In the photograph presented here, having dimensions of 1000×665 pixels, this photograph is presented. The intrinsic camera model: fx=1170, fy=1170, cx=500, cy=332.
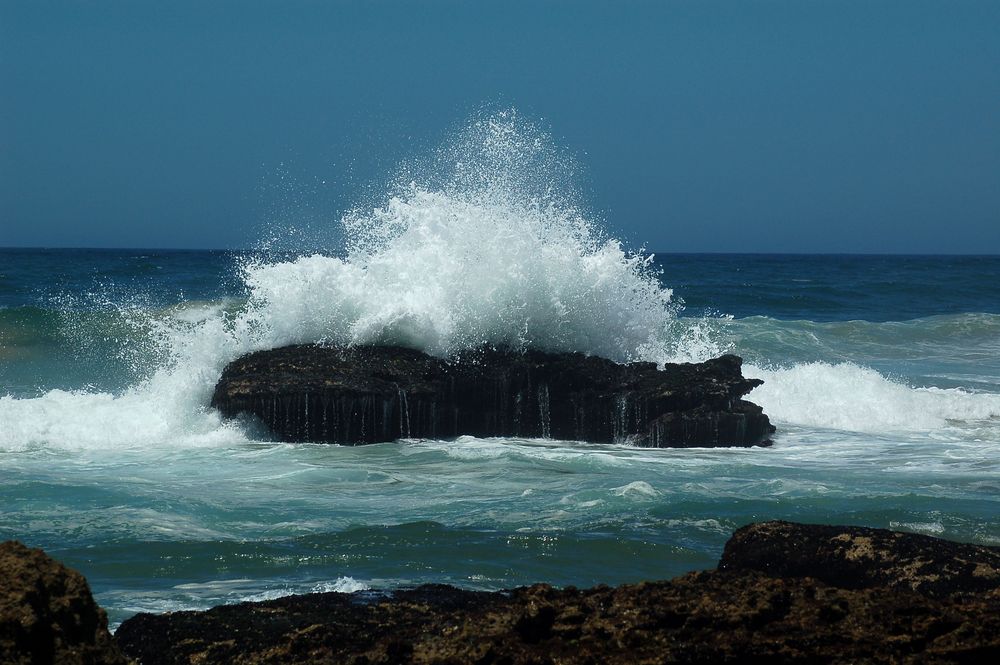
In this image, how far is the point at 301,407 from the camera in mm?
11234

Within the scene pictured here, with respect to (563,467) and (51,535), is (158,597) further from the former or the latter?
(563,467)

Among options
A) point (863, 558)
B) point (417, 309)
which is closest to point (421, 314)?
point (417, 309)

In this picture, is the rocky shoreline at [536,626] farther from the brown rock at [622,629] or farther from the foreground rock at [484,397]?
the foreground rock at [484,397]

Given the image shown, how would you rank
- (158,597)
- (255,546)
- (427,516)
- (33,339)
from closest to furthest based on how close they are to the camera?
(158,597) < (255,546) < (427,516) < (33,339)

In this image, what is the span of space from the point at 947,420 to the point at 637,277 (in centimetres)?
428

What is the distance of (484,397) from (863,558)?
22.2 feet

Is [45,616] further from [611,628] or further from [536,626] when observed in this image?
[611,628]

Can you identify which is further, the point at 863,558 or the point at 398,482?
the point at 398,482

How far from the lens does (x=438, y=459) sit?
10.5 m

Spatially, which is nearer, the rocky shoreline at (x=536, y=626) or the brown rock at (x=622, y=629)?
the rocky shoreline at (x=536, y=626)

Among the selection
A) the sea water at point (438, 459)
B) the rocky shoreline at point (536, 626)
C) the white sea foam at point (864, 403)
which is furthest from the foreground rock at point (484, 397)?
the rocky shoreline at point (536, 626)

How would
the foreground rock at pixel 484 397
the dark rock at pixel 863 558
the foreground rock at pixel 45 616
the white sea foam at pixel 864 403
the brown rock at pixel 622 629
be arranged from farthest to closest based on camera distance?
the white sea foam at pixel 864 403 < the foreground rock at pixel 484 397 < the dark rock at pixel 863 558 < the brown rock at pixel 622 629 < the foreground rock at pixel 45 616

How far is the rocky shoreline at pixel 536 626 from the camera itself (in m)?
3.30

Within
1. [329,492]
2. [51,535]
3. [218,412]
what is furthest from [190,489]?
[218,412]
